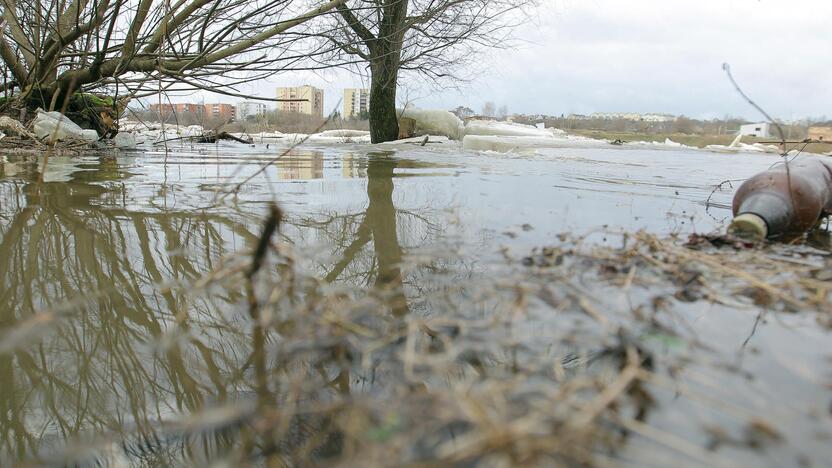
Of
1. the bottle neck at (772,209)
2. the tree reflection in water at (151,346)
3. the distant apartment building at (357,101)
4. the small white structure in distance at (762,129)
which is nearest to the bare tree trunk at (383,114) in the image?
the distant apartment building at (357,101)

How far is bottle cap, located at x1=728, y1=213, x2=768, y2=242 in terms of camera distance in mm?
1868

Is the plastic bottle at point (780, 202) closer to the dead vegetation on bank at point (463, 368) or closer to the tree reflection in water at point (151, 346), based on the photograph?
the dead vegetation on bank at point (463, 368)

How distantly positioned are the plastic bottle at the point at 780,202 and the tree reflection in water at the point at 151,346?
1.32 metres

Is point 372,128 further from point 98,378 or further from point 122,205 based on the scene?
point 98,378

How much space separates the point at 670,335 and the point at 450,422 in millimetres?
600

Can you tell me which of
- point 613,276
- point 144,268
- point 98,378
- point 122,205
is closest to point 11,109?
point 122,205

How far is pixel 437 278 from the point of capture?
1.55 metres

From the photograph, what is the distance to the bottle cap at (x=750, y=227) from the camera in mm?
1868

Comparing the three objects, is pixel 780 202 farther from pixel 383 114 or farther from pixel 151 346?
pixel 383 114

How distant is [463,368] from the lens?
0.94 metres

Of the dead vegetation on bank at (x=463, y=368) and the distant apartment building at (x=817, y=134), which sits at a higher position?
the distant apartment building at (x=817, y=134)

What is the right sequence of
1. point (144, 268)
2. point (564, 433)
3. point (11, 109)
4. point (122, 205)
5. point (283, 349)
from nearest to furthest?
point (564, 433), point (283, 349), point (144, 268), point (122, 205), point (11, 109)

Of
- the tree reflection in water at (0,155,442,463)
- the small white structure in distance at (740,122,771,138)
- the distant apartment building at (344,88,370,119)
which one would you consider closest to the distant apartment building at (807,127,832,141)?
the small white structure in distance at (740,122,771,138)

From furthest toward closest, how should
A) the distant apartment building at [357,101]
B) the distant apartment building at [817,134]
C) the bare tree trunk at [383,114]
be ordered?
the distant apartment building at [357,101], the bare tree trunk at [383,114], the distant apartment building at [817,134]
